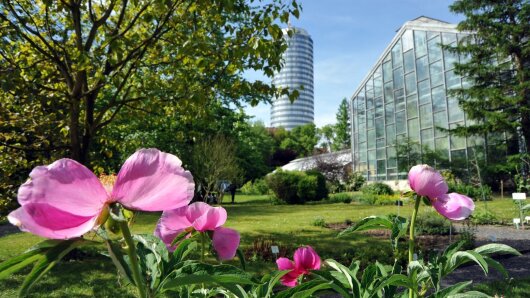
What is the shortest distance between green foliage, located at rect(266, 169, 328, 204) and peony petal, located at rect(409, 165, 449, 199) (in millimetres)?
16485

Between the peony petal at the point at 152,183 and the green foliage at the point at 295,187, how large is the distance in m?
16.9

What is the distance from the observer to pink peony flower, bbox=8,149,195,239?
490 mm

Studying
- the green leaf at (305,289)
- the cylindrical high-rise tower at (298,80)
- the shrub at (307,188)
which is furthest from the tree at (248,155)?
the cylindrical high-rise tower at (298,80)

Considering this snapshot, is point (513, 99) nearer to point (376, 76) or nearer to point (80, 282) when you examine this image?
point (376, 76)

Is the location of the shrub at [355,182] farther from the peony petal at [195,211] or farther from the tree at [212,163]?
the peony petal at [195,211]

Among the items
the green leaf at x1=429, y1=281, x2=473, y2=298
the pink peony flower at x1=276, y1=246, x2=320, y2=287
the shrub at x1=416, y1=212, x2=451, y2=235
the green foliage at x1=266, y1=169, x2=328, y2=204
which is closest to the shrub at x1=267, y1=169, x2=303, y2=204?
the green foliage at x1=266, y1=169, x2=328, y2=204

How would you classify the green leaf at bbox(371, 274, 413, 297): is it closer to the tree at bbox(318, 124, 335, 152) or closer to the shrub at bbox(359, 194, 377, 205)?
the shrub at bbox(359, 194, 377, 205)

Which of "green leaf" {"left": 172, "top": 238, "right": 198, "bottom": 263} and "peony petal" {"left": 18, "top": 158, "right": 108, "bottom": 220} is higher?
"peony petal" {"left": 18, "top": 158, "right": 108, "bottom": 220}

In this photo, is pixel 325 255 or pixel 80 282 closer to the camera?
pixel 80 282

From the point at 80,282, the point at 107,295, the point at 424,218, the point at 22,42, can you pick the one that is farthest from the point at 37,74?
the point at 424,218

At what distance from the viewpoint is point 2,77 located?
13.0ft

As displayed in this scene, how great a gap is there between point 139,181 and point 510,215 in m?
11.5

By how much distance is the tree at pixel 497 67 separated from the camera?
616 inches

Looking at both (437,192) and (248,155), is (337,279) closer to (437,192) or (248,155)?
(437,192)
